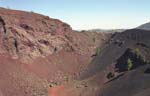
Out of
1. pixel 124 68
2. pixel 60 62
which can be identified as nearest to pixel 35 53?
pixel 60 62

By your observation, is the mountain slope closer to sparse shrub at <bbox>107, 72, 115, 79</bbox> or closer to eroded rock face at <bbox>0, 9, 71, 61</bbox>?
sparse shrub at <bbox>107, 72, 115, 79</bbox>

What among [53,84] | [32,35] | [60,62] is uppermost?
[32,35]

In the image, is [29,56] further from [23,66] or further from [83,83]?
[83,83]

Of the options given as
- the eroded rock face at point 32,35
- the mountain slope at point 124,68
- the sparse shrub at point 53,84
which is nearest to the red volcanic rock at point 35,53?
the eroded rock face at point 32,35

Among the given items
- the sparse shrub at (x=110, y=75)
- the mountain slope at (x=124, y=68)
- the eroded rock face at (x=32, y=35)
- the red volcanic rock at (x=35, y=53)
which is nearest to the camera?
the mountain slope at (x=124, y=68)

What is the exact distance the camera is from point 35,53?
7356 centimetres

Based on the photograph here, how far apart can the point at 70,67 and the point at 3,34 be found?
18798 millimetres

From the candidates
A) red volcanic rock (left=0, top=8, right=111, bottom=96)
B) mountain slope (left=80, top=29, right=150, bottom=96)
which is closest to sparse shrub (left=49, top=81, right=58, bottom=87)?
red volcanic rock (left=0, top=8, right=111, bottom=96)

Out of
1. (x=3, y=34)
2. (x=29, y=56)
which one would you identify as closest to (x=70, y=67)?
(x=29, y=56)

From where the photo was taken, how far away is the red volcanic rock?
199 feet

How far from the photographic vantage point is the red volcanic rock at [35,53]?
60.7 m

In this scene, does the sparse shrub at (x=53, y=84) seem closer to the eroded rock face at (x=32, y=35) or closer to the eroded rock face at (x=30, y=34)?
the eroded rock face at (x=32, y=35)

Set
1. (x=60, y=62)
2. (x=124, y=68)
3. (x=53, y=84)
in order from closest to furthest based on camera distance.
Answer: (x=53, y=84), (x=124, y=68), (x=60, y=62)

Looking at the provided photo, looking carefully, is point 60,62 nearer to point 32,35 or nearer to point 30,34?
point 32,35
